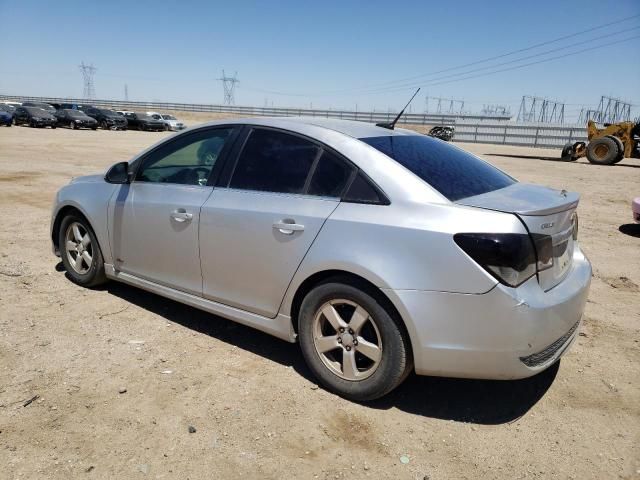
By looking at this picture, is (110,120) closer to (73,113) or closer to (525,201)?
(73,113)

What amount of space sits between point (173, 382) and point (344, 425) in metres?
1.11

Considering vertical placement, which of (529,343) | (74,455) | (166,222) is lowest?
(74,455)

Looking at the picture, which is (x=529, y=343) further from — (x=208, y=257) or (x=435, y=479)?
(x=208, y=257)

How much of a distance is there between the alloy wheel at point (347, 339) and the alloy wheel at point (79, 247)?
8.11ft

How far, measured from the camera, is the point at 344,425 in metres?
2.74

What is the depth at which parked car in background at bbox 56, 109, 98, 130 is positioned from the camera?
34.1m

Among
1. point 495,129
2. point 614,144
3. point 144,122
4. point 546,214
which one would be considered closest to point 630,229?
point 546,214

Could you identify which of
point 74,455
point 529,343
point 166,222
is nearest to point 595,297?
point 529,343

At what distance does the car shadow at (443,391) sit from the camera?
291 cm

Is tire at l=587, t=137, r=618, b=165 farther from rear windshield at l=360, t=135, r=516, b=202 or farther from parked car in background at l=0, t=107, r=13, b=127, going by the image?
parked car in background at l=0, t=107, r=13, b=127

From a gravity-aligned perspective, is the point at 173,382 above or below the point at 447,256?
below

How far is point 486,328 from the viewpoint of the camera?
249 centimetres

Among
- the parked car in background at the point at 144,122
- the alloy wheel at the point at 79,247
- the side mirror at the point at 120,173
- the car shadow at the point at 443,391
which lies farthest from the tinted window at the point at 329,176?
the parked car in background at the point at 144,122

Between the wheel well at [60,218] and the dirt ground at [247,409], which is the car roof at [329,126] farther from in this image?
the wheel well at [60,218]
